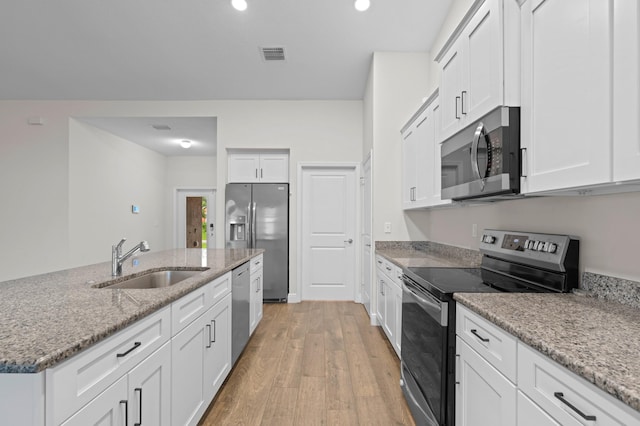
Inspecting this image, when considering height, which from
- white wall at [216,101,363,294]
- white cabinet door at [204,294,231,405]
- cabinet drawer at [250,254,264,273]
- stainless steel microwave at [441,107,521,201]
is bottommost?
white cabinet door at [204,294,231,405]

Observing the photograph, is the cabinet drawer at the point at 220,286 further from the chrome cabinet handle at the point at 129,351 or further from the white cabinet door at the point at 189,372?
the chrome cabinet handle at the point at 129,351

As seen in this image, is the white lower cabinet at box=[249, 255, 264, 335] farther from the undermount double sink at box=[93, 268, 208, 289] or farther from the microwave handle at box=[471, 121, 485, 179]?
the microwave handle at box=[471, 121, 485, 179]

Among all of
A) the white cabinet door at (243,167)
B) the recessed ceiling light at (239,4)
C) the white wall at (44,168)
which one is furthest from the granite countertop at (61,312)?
the white wall at (44,168)

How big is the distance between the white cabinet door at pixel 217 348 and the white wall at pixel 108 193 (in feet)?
14.1

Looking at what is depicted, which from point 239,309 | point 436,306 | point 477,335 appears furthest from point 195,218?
point 477,335

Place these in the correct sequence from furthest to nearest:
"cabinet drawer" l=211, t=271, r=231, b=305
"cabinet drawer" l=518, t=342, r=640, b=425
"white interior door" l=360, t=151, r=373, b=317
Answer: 1. "white interior door" l=360, t=151, r=373, b=317
2. "cabinet drawer" l=211, t=271, r=231, b=305
3. "cabinet drawer" l=518, t=342, r=640, b=425

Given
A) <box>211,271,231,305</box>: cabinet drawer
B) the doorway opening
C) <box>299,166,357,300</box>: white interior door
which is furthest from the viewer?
the doorway opening

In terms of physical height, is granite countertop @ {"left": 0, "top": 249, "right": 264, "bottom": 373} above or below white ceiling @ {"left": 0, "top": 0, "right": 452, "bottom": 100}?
below

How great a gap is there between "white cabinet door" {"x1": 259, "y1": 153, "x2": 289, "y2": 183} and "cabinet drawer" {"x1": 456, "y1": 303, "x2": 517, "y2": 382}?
388cm

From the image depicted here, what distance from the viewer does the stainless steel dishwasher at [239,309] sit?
2535 mm

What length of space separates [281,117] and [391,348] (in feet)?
11.7

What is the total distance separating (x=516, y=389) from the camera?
1042mm

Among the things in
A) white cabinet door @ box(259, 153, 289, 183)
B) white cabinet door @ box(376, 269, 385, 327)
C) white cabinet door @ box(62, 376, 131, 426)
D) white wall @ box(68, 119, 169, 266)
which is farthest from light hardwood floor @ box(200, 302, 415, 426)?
white wall @ box(68, 119, 169, 266)

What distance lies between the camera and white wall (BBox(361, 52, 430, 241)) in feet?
12.2
